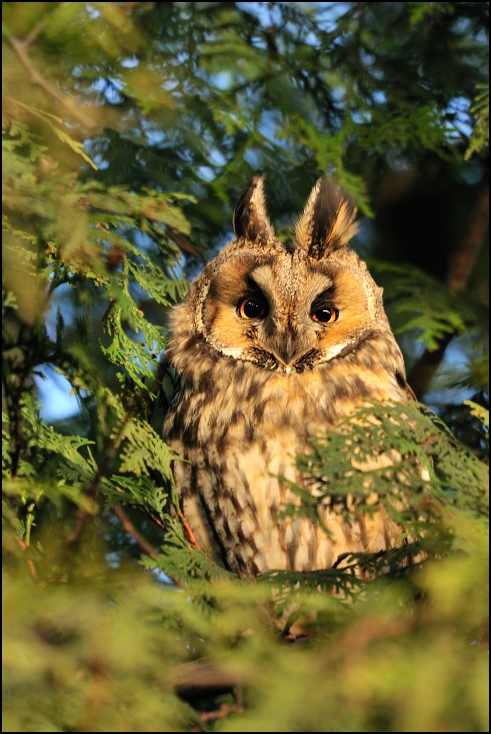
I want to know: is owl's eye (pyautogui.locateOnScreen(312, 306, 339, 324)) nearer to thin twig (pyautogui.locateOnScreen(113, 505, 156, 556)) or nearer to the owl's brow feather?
the owl's brow feather

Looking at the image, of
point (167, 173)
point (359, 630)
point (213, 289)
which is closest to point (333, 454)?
point (359, 630)

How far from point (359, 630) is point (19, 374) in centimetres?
92

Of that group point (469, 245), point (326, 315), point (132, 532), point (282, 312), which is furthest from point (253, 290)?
point (469, 245)

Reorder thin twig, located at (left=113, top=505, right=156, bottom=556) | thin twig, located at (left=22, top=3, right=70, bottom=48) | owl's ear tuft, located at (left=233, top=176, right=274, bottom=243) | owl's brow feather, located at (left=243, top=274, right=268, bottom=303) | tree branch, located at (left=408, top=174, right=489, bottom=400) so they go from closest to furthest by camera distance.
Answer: thin twig, located at (left=113, top=505, right=156, bottom=556) < thin twig, located at (left=22, top=3, right=70, bottom=48) < owl's brow feather, located at (left=243, top=274, right=268, bottom=303) < owl's ear tuft, located at (left=233, top=176, right=274, bottom=243) < tree branch, located at (left=408, top=174, right=489, bottom=400)

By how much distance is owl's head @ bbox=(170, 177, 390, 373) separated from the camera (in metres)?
2.43

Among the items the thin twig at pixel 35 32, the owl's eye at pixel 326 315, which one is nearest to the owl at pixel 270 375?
the owl's eye at pixel 326 315

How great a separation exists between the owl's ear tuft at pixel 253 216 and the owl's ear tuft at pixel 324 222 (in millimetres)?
131

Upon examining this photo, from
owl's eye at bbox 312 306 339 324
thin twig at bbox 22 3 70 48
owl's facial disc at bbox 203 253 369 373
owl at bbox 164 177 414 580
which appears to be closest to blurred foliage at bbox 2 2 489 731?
thin twig at bbox 22 3 70 48

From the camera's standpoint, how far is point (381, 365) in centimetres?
253

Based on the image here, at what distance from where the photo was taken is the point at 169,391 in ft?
11.3

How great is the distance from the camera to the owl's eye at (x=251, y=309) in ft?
8.29

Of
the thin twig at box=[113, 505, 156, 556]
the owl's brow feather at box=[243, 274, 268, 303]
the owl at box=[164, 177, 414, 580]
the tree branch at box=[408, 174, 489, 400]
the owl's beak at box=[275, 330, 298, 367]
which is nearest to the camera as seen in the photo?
the thin twig at box=[113, 505, 156, 556]

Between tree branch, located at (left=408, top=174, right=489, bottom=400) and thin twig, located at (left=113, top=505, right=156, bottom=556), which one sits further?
tree branch, located at (left=408, top=174, right=489, bottom=400)

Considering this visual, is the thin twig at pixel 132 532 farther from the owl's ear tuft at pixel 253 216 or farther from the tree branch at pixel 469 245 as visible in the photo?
the tree branch at pixel 469 245
